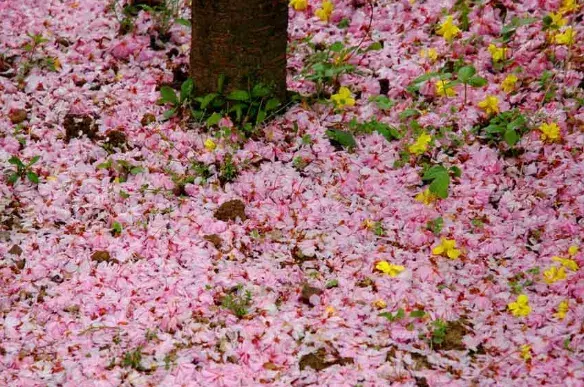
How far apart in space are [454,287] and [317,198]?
45.5 inches

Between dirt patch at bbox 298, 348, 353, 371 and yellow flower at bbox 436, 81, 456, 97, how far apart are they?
251 centimetres

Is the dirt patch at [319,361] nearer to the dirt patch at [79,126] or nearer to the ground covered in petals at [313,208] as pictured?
→ the ground covered in petals at [313,208]

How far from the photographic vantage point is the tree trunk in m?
4.94

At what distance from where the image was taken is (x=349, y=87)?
566 centimetres

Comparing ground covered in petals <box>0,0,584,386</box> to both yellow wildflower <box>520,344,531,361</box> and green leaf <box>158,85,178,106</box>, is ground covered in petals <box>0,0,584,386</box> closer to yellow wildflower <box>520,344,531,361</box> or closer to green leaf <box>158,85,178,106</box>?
yellow wildflower <box>520,344,531,361</box>

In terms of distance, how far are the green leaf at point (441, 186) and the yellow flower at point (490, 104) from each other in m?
0.89

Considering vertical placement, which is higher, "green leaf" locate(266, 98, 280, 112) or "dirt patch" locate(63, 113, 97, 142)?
"green leaf" locate(266, 98, 280, 112)

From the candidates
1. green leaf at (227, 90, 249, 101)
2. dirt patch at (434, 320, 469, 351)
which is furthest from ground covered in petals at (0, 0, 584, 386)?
green leaf at (227, 90, 249, 101)

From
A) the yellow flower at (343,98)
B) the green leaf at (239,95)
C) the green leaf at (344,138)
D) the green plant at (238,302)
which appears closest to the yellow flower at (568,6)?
the yellow flower at (343,98)

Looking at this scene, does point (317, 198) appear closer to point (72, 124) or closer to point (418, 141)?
point (418, 141)

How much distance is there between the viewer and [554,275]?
159 inches

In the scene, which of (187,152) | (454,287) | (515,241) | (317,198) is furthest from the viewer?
(187,152)

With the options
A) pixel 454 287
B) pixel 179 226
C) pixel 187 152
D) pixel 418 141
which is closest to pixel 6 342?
pixel 179 226

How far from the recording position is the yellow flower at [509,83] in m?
5.34
